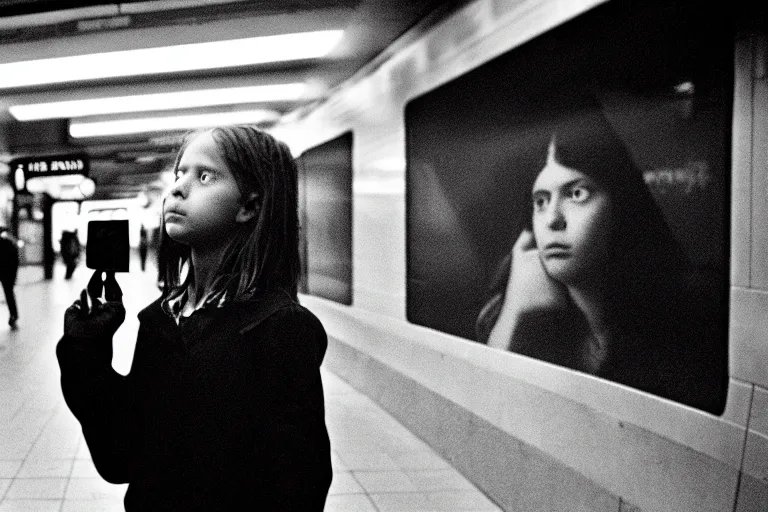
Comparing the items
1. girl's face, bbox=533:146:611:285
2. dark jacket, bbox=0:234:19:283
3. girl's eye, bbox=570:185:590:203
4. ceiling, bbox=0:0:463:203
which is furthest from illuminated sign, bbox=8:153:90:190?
girl's eye, bbox=570:185:590:203

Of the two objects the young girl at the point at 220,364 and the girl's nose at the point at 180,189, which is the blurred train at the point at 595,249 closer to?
the young girl at the point at 220,364

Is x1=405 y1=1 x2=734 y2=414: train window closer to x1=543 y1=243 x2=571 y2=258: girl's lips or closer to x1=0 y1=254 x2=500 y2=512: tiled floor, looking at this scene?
x1=543 y1=243 x2=571 y2=258: girl's lips

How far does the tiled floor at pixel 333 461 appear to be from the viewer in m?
3.82

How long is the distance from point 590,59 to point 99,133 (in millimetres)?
7211

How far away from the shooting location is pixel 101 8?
4098 mm

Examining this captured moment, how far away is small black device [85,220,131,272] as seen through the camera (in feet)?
3.81

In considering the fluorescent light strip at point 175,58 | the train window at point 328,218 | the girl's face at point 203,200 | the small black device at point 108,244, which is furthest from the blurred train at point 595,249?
the small black device at point 108,244

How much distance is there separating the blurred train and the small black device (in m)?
1.71

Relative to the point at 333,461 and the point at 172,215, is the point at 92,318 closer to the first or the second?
the point at 172,215

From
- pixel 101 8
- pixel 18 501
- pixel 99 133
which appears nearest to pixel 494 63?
pixel 101 8

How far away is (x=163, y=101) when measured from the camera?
700 centimetres

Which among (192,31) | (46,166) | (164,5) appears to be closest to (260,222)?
(164,5)

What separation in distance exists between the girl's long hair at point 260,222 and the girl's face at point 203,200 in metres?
0.02

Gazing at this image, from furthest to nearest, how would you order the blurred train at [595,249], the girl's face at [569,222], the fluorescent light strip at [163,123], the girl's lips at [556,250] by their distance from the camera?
the fluorescent light strip at [163,123] → the girl's lips at [556,250] → the girl's face at [569,222] → the blurred train at [595,249]
